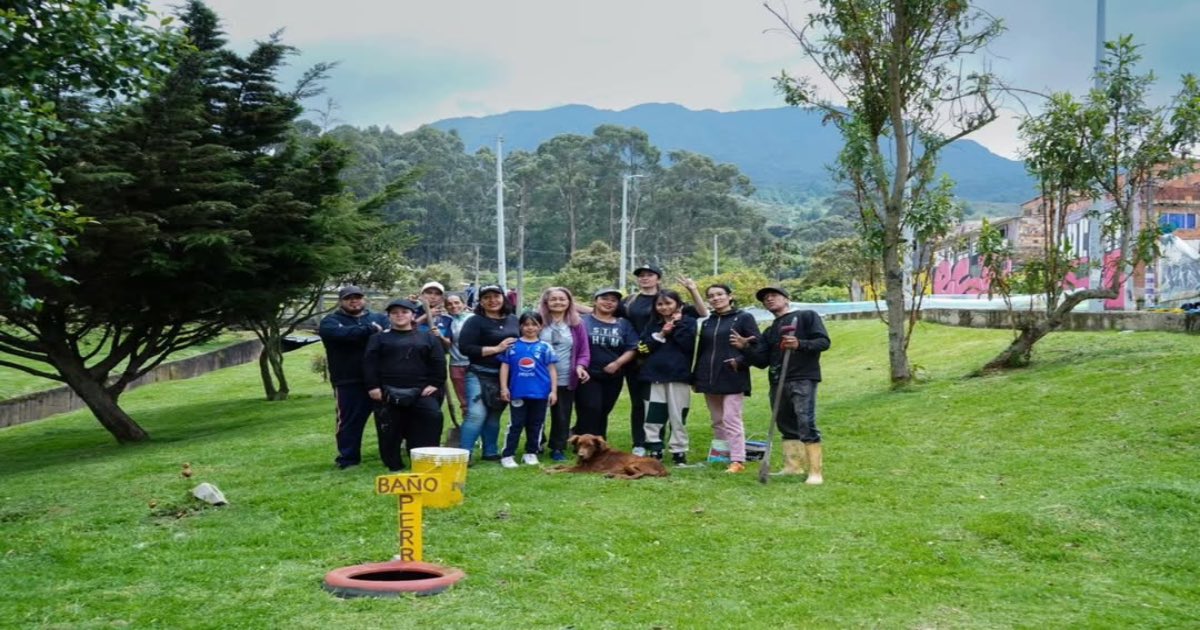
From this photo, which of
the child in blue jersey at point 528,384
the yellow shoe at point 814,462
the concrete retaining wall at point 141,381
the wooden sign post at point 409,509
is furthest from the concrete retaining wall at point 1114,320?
the concrete retaining wall at point 141,381

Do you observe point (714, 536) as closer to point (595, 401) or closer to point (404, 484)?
point (404, 484)

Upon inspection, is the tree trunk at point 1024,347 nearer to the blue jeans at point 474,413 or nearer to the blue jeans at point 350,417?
the blue jeans at point 474,413

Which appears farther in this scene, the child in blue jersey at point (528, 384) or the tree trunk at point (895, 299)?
the tree trunk at point (895, 299)

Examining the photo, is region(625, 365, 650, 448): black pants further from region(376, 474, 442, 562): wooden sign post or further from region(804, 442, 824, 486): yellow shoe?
region(376, 474, 442, 562): wooden sign post

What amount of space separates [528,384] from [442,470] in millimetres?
1970

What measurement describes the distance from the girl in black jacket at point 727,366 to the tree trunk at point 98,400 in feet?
35.0

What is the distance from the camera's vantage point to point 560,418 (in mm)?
10016

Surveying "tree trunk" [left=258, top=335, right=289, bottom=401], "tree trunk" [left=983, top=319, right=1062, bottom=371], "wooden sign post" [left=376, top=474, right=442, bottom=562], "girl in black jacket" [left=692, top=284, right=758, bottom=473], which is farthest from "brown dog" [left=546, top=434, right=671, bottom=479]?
"tree trunk" [left=258, top=335, right=289, bottom=401]

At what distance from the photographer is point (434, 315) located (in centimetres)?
1065

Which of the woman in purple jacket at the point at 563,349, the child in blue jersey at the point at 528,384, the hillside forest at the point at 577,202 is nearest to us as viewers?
the child in blue jersey at the point at 528,384

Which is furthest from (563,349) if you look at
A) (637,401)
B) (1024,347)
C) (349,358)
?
(1024,347)

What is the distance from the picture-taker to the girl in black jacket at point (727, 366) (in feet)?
30.5

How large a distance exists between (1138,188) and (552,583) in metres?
12.1

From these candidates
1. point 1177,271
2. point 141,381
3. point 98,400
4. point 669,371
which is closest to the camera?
point 669,371
